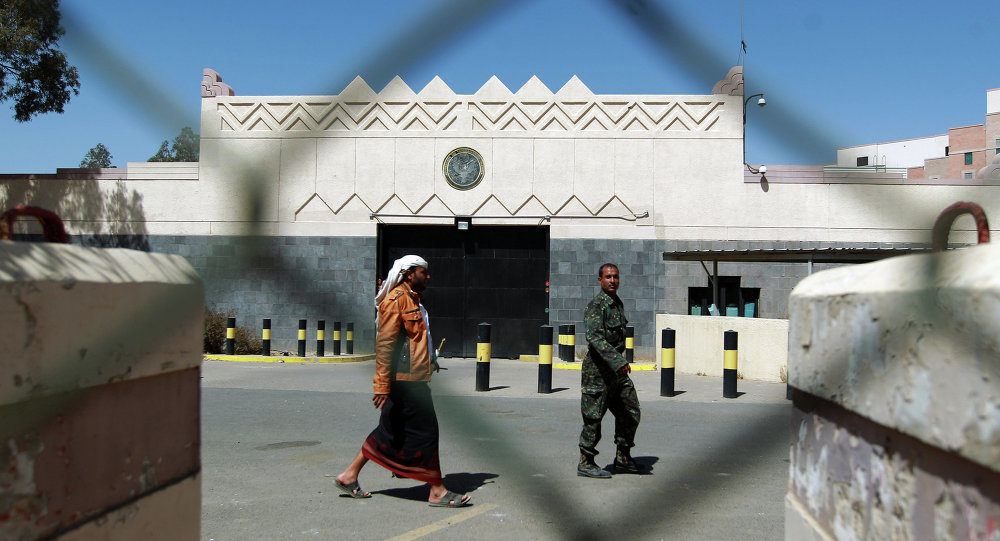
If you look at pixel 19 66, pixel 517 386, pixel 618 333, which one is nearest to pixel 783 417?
pixel 19 66

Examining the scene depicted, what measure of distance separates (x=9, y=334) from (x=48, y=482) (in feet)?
1.03

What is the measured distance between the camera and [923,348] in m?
1.20

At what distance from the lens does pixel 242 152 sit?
44.4 inches

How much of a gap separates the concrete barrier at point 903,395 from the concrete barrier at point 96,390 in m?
1.29

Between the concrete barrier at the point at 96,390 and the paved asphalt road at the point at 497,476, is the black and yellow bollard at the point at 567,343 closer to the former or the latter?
the paved asphalt road at the point at 497,476

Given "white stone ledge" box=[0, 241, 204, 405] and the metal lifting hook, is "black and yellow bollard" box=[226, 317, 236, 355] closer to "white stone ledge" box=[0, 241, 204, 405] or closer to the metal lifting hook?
"white stone ledge" box=[0, 241, 204, 405]

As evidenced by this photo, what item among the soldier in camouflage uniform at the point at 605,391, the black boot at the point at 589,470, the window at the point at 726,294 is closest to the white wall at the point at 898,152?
the soldier in camouflage uniform at the point at 605,391

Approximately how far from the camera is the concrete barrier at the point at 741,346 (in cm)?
1344

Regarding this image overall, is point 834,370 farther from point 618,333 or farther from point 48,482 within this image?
point 618,333

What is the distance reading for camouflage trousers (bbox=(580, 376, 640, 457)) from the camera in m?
6.20

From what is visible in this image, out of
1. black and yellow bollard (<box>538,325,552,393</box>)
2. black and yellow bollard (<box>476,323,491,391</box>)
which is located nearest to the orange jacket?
black and yellow bollard (<box>476,323,491,391</box>)

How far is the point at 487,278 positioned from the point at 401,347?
48.8ft

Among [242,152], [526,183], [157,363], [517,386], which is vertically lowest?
[517,386]

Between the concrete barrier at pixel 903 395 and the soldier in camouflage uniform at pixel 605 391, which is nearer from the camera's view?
the concrete barrier at pixel 903 395
